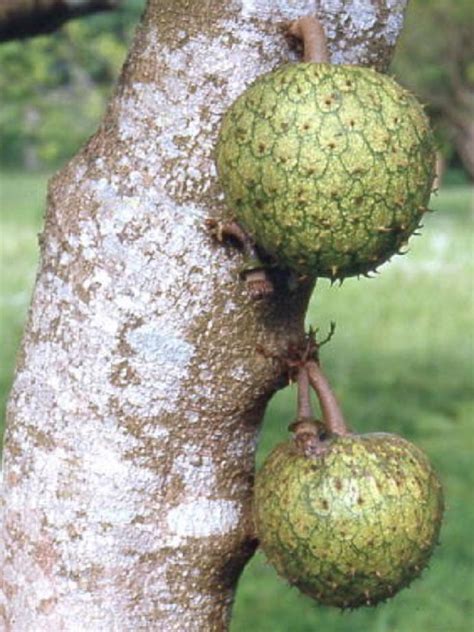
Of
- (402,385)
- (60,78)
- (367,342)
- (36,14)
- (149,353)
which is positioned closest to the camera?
(149,353)

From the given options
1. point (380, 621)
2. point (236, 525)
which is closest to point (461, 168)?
point (380, 621)

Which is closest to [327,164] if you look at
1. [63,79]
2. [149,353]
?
[149,353]

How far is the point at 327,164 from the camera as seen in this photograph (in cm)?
176

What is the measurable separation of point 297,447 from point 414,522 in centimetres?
19

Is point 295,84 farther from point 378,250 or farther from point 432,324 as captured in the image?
point 432,324

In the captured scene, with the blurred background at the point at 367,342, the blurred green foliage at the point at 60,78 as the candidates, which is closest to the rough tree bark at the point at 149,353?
the blurred background at the point at 367,342

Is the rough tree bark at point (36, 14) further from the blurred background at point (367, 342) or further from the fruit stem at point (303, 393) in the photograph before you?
the fruit stem at point (303, 393)

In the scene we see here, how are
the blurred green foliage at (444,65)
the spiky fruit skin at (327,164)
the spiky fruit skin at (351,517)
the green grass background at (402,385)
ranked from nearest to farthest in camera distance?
the spiky fruit skin at (327,164) < the spiky fruit skin at (351,517) < the green grass background at (402,385) < the blurred green foliage at (444,65)

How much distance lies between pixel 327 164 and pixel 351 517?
494 millimetres

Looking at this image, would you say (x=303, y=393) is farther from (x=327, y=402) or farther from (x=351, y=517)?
(x=351, y=517)

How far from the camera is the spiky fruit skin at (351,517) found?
6.33ft

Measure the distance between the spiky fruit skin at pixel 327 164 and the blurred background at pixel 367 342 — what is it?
1039 millimetres

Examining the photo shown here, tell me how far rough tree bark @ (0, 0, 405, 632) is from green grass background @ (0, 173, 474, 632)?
1.32ft

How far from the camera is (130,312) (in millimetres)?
1981
